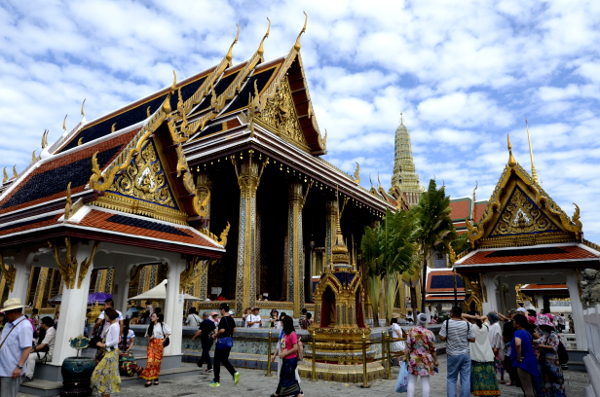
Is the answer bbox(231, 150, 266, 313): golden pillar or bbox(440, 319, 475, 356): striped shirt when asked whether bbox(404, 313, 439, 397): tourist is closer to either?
bbox(440, 319, 475, 356): striped shirt

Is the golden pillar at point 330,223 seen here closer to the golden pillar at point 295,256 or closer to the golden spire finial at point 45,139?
the golden pillar at point 295,256

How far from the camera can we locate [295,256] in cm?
1590

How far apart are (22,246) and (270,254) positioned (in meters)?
14.8

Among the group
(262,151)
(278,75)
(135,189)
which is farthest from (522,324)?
(278,75)

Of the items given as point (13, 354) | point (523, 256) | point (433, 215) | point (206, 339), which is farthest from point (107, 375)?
point (433, 215)

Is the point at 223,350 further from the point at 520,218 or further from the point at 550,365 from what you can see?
the point at 520,218

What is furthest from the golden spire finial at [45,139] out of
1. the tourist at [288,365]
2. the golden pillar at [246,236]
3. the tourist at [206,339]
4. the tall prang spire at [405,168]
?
the tall prang spire at [405,168]

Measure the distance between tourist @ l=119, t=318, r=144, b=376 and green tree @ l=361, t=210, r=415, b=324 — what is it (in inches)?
341

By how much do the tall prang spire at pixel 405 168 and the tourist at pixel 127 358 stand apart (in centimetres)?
5789

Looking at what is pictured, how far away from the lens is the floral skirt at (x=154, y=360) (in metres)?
7.52

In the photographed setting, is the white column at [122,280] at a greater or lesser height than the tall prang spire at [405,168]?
lesser

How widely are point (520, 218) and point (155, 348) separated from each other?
32.5 ft

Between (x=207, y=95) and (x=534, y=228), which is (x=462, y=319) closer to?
(x=534, y=228)

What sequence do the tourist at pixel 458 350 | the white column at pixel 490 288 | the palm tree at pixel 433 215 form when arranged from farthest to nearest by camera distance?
the palm tree at pixel 433 215 < the white column at pixel 490 288 < the tourist at pixel 458 350
